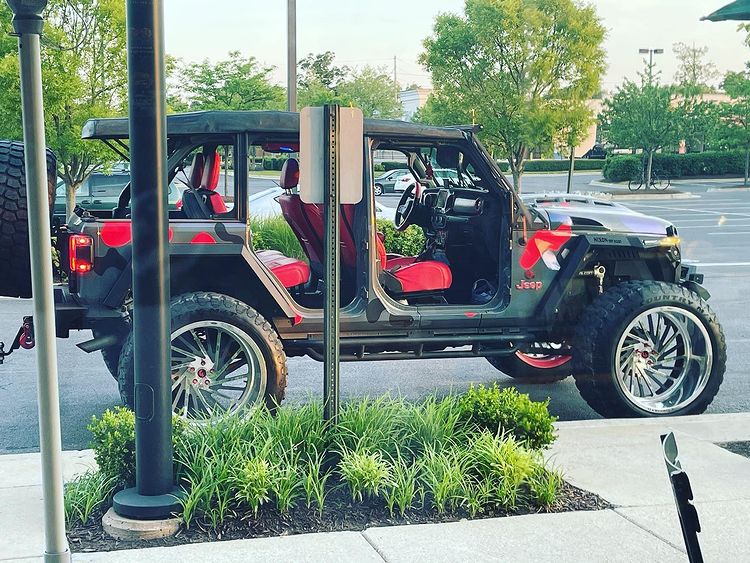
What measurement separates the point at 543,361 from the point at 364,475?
3.94 m

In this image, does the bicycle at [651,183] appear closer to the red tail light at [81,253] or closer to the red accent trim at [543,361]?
the red accent trim at [543,361]

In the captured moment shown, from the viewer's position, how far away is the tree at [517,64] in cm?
2627

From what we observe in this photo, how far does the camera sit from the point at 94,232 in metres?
6.65

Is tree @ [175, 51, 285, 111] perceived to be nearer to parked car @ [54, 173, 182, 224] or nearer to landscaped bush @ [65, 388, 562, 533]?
parked car @ [54, 173, 182, 224]

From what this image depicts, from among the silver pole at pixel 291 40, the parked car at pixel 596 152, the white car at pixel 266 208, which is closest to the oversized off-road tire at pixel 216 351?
the silver pole at pixel 291 40

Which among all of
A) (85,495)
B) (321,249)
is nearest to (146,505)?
(85,495)

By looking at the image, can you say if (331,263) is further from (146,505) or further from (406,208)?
(406,208)

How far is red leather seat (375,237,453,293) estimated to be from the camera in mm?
7508

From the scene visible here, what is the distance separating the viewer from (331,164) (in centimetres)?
558

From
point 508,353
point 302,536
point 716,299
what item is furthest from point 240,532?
point 716,299

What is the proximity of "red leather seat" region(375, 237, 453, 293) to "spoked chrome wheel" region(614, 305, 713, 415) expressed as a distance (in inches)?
54.7

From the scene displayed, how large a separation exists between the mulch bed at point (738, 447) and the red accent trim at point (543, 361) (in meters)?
2.29

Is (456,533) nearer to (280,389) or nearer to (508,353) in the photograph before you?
(280,389)

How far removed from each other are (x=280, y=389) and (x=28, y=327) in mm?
1771
